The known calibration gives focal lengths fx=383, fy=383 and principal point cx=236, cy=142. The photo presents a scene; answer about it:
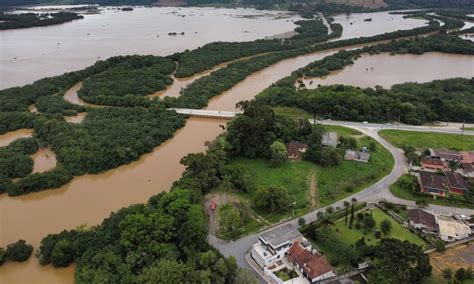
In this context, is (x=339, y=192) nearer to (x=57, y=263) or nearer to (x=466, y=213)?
(x=466, y=213)

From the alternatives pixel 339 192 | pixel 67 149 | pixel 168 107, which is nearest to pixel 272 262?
pixel 339 192

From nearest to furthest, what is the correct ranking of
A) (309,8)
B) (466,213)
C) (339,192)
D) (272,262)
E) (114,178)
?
(272,262) < (466,213) < (339,192) < (114,178) < (309,8)

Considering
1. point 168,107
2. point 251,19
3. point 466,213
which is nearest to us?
point 466,213

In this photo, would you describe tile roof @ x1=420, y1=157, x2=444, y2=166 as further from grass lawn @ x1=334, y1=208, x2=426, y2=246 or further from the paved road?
grass lawn @ x1=334, y1=208, x2=426, y2=246

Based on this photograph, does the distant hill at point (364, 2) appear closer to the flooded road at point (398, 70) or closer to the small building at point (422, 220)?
the flooded road at point (398, 70)

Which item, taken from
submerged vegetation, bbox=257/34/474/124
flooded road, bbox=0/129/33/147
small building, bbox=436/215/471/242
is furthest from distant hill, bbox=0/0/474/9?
small building, bbox=436/215/471/242

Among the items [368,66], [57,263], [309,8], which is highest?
[309,8]

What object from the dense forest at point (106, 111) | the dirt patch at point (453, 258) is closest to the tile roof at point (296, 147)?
the dense forest at point (106, 111)
